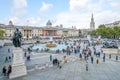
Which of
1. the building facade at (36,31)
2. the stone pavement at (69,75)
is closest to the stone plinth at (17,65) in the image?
the stone pavement at (69,75)

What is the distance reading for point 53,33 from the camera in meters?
154

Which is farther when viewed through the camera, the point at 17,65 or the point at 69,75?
the point at 69,75

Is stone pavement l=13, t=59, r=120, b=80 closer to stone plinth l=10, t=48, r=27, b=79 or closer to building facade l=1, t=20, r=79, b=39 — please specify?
stone plinth l=10, t=48, r=27, b=79

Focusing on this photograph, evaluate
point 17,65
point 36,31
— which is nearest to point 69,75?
point 17,65

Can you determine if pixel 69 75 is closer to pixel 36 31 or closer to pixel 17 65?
pixel 17 65

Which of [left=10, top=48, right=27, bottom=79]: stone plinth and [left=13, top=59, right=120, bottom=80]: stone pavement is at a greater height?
[left=10, top=48, right=27, bottom=79]: stone plinth

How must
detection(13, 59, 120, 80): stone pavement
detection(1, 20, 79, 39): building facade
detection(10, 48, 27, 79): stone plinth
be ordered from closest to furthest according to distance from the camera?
detection(13, 59, 120, 80): stone pavement < detection(10, 48, 27, 79): stone plinth < detection(1, 20, 79, 39): building facade

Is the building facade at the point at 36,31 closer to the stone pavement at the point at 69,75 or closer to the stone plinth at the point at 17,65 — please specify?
the stone pavement at the point at 69,75

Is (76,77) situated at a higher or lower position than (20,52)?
lower

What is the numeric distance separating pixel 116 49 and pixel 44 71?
21.8 m

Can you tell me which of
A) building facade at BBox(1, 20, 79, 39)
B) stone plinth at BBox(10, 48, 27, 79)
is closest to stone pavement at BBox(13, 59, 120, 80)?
stone plinth at BBox(10, 48, 27, 79)

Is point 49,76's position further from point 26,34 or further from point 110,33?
point 26,34

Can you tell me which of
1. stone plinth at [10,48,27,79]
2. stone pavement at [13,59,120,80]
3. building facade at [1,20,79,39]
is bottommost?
stone pavement at [13,59,120,80]

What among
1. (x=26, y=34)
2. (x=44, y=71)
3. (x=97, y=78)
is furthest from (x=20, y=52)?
(x=26, y=34)
